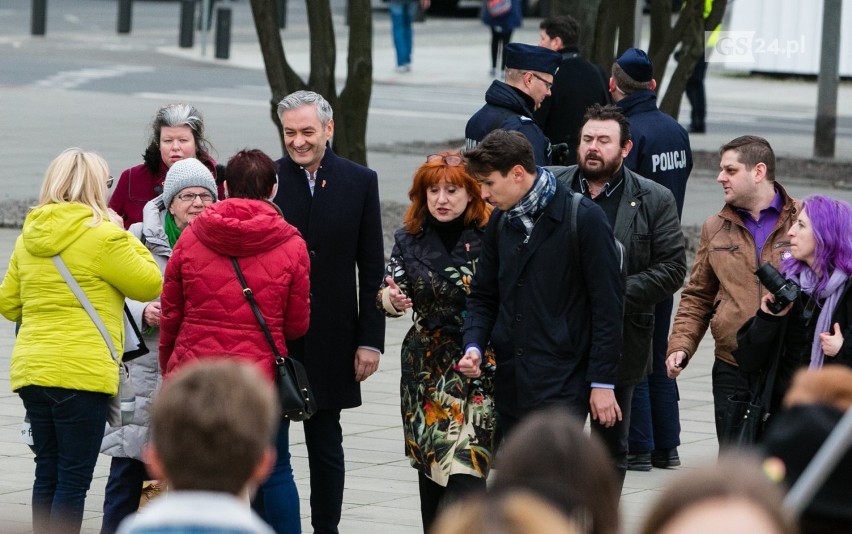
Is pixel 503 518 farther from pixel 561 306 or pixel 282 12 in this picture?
pixel 282 12

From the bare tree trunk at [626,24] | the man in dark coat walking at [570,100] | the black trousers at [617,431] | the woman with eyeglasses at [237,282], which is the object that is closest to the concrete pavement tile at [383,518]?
the black trousers at [617,431]

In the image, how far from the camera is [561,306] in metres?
5.78

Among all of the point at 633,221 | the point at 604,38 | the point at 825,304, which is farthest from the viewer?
the point at 604,38

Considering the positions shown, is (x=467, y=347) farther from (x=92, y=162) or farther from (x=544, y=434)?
(x=544, y=434)

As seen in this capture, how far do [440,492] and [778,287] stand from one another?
154cm

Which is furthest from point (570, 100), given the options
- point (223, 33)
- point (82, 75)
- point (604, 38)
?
point (223, 33)

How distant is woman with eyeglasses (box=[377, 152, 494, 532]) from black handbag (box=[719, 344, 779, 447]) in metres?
0.91

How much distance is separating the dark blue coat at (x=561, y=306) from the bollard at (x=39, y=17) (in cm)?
2874

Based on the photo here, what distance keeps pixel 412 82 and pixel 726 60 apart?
854 cm

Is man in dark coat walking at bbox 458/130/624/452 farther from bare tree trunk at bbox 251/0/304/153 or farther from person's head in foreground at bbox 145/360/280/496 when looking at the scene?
bare tree trunk at bbox 251/0/304/153

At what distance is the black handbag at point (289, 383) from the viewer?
5770 millimetres

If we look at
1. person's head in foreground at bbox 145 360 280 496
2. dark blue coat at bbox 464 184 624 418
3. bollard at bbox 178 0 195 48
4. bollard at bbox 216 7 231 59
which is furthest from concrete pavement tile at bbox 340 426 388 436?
bollard at bbox 178 0 195 48

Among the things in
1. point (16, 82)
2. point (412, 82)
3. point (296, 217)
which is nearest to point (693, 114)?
point (412, 82)

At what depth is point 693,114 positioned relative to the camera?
2325cm
